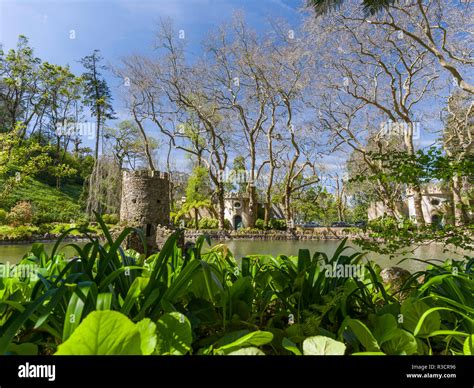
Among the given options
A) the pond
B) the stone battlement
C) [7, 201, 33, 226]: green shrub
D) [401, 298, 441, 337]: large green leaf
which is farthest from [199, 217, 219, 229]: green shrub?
[401, 298, 441, 337]: large green leaf

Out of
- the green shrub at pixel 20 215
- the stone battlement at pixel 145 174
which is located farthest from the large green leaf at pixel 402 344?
the green shrub at pixel 20 215

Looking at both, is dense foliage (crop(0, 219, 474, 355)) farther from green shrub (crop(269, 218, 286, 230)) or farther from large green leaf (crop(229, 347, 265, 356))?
green shrub (crop(269, 218, 286, 230))

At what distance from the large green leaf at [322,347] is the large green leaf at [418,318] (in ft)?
0.57

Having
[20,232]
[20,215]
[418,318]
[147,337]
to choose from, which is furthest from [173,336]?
[20,215]

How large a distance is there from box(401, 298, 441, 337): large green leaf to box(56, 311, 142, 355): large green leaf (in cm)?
43

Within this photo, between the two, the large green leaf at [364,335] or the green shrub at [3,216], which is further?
the green shrub at [3,216]

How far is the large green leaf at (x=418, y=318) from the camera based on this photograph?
0.47 metres

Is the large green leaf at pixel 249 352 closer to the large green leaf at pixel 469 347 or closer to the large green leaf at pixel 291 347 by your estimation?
the large green leaf at pixel 291 347

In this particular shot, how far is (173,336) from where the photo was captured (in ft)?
1.29

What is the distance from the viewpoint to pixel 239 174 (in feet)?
45.8

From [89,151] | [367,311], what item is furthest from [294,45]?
[367,311]

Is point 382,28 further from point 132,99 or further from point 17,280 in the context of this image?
point 132,99

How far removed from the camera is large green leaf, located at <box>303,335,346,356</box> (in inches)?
14.9

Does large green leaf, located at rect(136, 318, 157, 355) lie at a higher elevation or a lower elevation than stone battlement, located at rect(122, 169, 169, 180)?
lower
